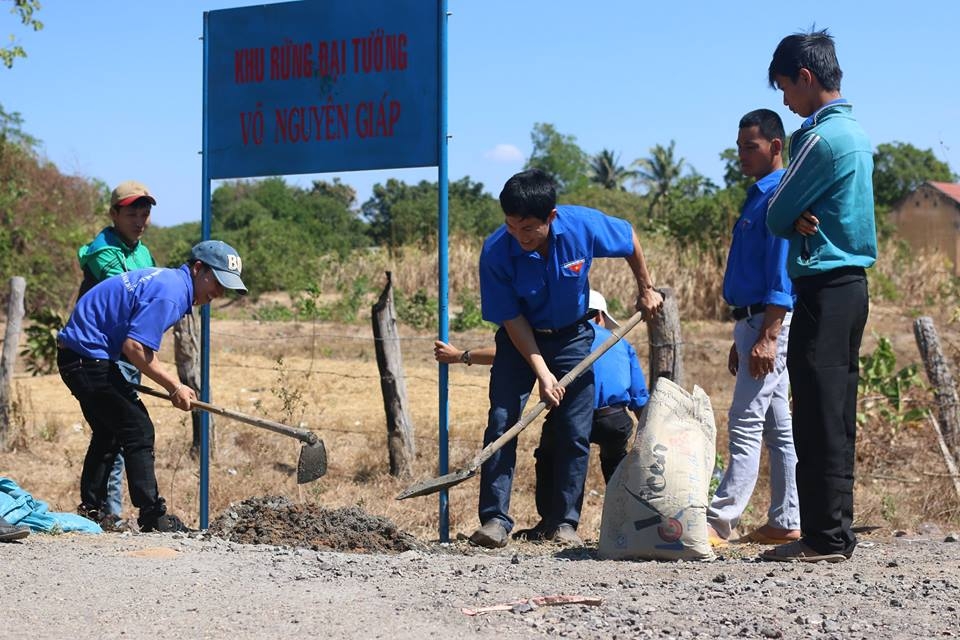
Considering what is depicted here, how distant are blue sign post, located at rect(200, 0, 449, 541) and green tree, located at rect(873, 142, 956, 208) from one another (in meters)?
49.9

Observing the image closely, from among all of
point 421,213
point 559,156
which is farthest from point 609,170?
point 421,213

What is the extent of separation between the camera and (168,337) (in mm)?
15375

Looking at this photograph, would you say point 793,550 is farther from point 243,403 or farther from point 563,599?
point 243,403

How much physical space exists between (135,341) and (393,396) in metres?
3.17

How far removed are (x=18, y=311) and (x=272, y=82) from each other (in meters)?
4.40

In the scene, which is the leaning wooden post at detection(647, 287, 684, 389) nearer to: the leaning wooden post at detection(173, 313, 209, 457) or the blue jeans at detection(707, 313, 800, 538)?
the blue jeans at detection(707, 313, 800, 538)

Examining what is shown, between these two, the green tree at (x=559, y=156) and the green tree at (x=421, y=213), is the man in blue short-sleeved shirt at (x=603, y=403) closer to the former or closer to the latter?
the green tree at (x=421, y=213)

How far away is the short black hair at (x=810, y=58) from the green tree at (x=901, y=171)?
50668mm

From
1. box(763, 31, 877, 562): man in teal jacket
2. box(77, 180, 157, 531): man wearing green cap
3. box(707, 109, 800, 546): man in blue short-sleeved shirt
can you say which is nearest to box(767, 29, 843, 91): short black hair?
box(763, 31, 877, 562): man in teal jacket

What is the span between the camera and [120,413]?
576 centimetres

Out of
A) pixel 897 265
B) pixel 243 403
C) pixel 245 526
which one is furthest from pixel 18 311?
pixel 897 265

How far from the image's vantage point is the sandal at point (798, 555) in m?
4.65

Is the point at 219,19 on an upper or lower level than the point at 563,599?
upper

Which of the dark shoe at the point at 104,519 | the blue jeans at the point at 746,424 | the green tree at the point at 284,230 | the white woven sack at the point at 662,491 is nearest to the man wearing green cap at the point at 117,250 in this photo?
the dark shoe at the point at 104,519
